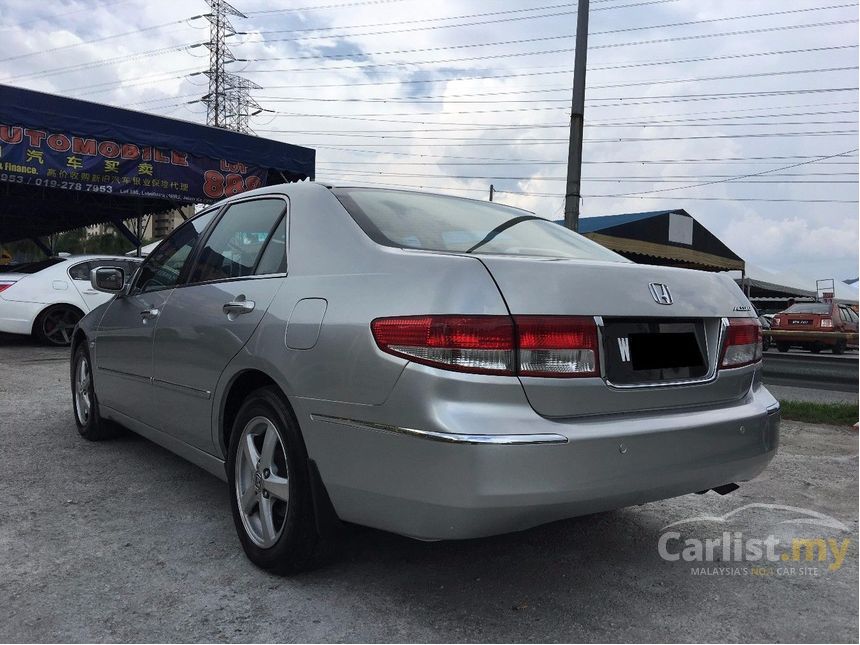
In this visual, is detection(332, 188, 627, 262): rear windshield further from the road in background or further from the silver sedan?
the road in background

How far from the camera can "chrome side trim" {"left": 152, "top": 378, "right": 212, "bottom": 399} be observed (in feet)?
10.1

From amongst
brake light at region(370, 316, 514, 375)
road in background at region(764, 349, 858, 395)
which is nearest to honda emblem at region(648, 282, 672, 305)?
brake light at region(370, 316, 514, 375)

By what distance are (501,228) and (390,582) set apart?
153 centimetres

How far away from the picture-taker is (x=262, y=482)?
2.71 metres

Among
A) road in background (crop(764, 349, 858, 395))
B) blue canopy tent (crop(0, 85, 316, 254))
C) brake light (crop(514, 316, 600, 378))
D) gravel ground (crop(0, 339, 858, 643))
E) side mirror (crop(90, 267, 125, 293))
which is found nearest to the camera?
brake light (crop(514, 316, 600, 378))

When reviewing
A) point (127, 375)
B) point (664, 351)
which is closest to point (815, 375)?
point (664, 351)

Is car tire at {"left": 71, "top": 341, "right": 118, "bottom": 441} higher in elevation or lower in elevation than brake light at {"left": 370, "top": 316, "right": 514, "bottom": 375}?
lower

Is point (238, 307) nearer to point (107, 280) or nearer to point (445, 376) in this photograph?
point (445, 376)

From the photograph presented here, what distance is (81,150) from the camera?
13.1 metres

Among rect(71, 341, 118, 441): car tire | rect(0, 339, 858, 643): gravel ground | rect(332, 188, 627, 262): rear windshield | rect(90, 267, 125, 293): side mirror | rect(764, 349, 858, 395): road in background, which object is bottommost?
rect(764, 349, 858, 395): road in background

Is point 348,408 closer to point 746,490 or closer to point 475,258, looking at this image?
point 475,258

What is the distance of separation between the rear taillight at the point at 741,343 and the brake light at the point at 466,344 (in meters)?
0.98

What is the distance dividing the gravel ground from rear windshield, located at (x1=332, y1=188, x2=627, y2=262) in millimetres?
1088

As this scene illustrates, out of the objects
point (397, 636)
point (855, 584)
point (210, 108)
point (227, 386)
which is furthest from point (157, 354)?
point (210, 108)
